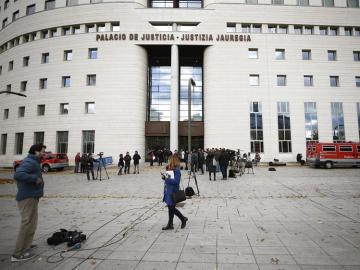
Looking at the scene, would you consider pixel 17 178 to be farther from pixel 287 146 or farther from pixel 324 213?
pixel 287 146

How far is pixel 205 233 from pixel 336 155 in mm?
24366

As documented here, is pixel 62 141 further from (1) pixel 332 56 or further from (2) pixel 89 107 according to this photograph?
(1) pixel 332 56

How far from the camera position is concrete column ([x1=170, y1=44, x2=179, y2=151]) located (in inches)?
1232

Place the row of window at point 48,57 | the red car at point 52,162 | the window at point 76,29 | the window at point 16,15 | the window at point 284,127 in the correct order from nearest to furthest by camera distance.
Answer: the red car at point 52,162 < the window at point 284,127 < the row of window at point 48,57 < the window at point 76,29 < the window at point 16,15

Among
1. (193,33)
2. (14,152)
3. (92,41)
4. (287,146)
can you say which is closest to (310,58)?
(287,146)

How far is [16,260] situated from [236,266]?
12.1ft

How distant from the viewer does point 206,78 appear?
32.6 meters

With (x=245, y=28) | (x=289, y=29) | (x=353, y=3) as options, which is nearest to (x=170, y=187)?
(x=245, y=28)

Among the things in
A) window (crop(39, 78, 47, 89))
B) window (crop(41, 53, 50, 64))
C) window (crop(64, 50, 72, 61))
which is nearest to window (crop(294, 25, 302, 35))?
window (crop(64, 50, 72, 61))

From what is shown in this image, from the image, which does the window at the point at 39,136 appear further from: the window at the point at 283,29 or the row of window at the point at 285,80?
the window at the point at 283,29

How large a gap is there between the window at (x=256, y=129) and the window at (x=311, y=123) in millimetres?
5934

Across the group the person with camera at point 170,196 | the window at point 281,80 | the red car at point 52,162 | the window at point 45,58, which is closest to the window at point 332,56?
the window at point 281,80

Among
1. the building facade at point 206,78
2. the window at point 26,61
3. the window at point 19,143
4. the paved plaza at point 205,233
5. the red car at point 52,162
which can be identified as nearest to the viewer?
the paved plaza at point 205,233

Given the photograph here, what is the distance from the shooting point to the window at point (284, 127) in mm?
30953
